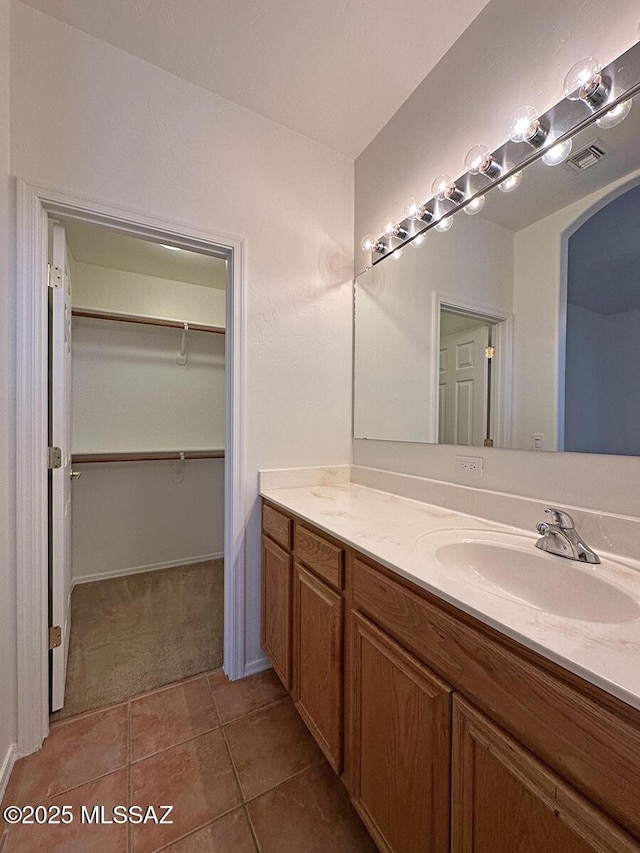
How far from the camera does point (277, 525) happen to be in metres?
1.47

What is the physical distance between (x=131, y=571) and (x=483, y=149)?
10.7 ft

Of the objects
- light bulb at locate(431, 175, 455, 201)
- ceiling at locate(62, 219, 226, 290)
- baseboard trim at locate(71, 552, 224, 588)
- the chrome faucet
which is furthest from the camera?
baseboard trim at locate(71, 552, 224, 588)

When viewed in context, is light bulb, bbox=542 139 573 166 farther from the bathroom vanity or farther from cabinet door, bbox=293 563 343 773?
cabinet door, bbox=293 563 343 773

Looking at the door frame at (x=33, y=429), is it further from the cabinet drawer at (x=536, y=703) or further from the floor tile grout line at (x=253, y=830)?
the cabinet drawer at (x=536, y=703)

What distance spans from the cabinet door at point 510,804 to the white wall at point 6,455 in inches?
54.5

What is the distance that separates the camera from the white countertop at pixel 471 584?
1.63 feet

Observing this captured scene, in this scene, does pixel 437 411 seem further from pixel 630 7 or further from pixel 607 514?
pixel 630 7

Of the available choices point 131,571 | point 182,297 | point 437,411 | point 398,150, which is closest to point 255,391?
point 437,411

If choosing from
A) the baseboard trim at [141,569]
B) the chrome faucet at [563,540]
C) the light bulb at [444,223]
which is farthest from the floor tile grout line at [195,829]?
the light bulb at [444,223]

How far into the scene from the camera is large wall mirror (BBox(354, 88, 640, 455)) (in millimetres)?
925

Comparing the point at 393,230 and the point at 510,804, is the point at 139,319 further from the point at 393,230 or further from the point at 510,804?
the point at 510,804

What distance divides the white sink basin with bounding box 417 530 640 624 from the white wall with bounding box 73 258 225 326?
246 cm

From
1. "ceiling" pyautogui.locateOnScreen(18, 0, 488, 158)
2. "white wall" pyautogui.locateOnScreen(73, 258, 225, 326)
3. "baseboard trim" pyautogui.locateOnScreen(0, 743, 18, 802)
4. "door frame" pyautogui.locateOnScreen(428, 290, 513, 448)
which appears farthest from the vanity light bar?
"baseboard trim" pyautogui.locateOnScreen(0, 743, 18, 802)

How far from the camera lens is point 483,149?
1213mm
